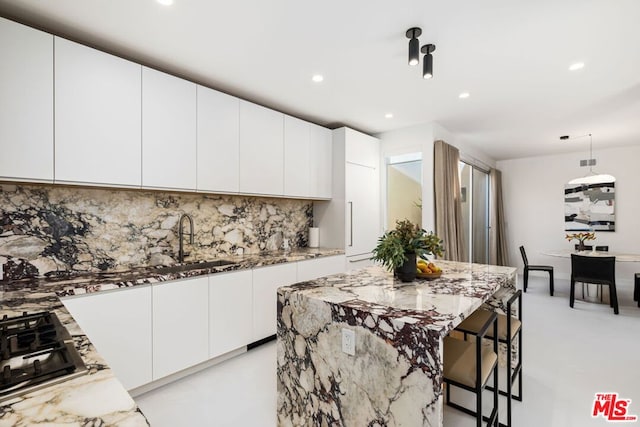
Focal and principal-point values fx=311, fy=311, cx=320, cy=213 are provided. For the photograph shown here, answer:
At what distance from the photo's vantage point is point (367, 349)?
58.1 inches

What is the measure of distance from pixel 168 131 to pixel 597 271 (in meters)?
5.46

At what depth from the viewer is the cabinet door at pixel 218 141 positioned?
2824 mm

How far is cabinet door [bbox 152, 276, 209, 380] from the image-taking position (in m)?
2.31

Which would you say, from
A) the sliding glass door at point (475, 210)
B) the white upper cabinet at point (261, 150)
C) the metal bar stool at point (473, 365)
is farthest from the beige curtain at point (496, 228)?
the metal bar stool at point (473, 365)

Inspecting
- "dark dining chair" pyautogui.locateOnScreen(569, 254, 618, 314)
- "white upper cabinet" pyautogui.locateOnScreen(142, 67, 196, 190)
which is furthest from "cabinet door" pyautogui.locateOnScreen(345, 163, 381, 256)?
"dark dining chair" pyautogui.locateOnScreen(569, 254, 618, 314)

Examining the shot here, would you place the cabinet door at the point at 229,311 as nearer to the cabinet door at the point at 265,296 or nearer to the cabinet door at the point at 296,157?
the cabinet door at the point at 265,296

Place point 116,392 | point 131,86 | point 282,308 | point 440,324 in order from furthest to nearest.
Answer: point 131,86
point 282,308
point 440,324
point 116,392

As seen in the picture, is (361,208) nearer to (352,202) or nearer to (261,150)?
(352,202)

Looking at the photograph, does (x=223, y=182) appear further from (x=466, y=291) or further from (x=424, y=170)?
(x=424, y=170)

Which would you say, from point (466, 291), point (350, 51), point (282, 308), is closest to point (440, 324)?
point (466, 291)

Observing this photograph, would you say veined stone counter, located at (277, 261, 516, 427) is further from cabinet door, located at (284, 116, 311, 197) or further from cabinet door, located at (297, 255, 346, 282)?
cabinet door, located at (284, 116, 311, 197)

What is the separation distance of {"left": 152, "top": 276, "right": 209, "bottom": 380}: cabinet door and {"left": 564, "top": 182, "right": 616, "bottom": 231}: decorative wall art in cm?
715

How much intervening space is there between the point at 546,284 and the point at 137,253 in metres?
6.88

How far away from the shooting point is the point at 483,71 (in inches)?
109
